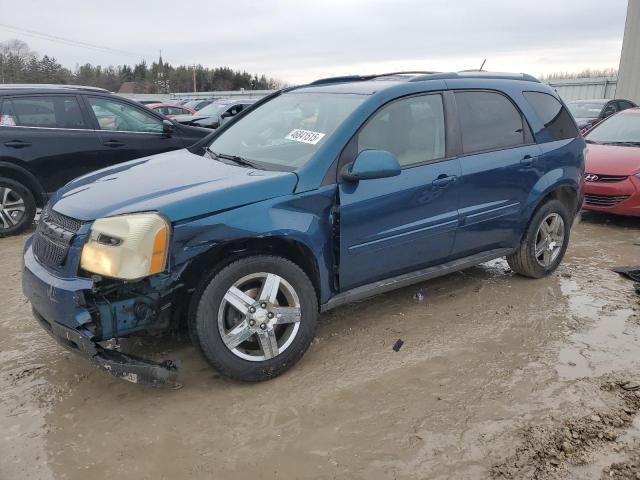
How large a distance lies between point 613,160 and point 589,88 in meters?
23.6

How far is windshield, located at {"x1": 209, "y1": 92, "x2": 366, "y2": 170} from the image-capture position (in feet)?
11.8

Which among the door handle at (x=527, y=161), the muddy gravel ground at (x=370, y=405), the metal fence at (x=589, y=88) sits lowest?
the muddy gravel ground at (x=370, y=405)

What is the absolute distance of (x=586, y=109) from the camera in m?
14.3

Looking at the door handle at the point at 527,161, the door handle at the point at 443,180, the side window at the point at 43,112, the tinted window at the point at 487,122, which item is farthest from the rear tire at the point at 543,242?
the side window at the point at 43,112

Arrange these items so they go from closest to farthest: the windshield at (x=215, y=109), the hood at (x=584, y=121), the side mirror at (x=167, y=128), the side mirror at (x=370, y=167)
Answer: the side mirror at (x=370, y=167) → the side mirror at (x=167, y=128) → the hood at (x=584, y=121) → the windshield at (x=215, y=109)

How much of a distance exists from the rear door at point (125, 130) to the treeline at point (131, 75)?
149 feet

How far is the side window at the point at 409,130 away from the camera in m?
3.67

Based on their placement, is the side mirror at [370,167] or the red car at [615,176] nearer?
the side mirror at [370,167]

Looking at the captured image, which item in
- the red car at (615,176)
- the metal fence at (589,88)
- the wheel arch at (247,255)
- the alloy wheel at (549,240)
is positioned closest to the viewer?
the wheel arch at (247,255)

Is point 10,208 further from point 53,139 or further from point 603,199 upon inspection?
point 603,199

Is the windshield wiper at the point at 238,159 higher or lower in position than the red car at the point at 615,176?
higher

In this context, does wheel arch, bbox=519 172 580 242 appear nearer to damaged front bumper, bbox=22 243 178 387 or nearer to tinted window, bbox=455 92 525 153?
tinted window, bbox=455 92 525 153

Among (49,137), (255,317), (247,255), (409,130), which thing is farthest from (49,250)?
(49,137)

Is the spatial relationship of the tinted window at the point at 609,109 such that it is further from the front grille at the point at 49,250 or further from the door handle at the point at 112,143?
the front grille at the point at 49,250
